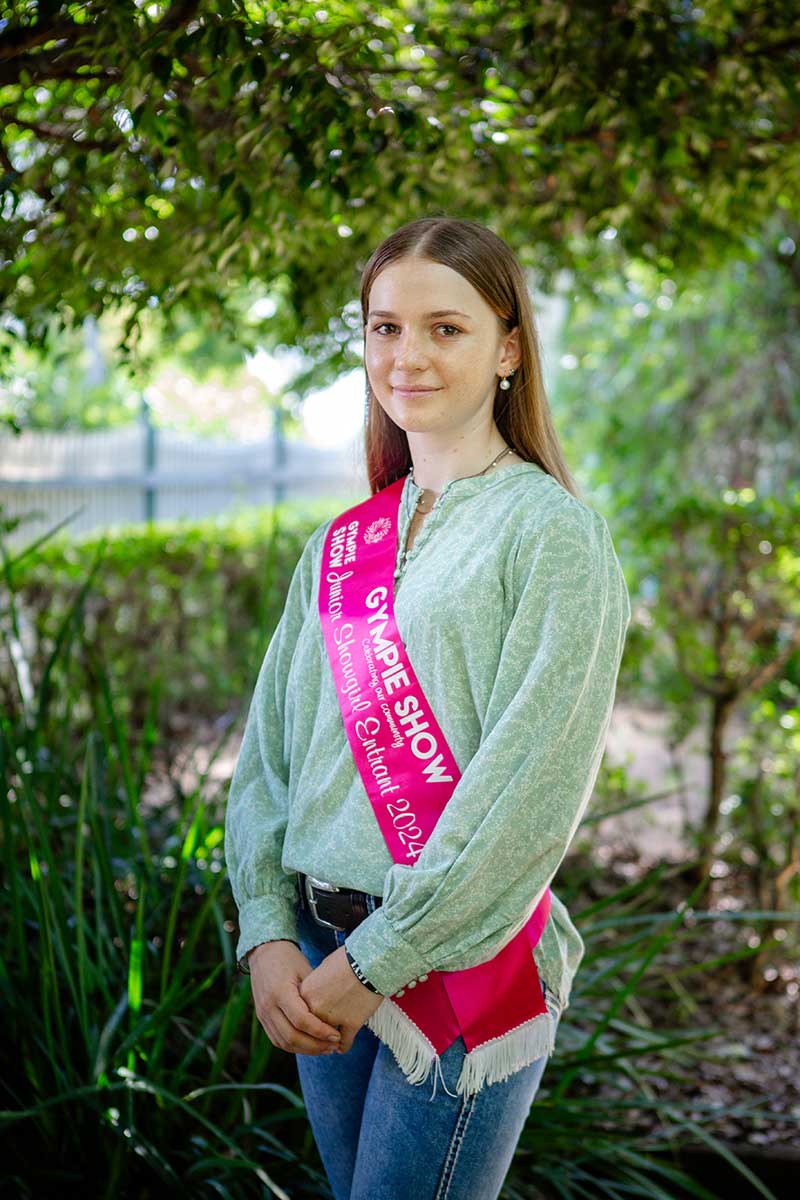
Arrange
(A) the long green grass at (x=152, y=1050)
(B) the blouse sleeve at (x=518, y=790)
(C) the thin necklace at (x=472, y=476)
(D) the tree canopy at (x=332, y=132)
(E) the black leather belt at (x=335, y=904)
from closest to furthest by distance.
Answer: (B) the blouse sleeve at (x=518, y=790), (E) the black leather belt at (x=335, y=904), (C) the thin necklace at (x=472, y=476), (D) the tree canopy at (x=332, y=132), (A) the long green grass at (x=152, y=1050)

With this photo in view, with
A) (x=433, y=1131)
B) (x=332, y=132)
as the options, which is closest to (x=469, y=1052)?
(x=433, y=1131)

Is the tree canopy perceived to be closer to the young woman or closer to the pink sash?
the young woman

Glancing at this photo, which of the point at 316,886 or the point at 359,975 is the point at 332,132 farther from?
the point at 359,975

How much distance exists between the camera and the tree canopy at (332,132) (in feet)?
6.48

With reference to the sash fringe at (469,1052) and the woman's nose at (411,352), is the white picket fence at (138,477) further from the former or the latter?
the sash fringe at (469,1052)

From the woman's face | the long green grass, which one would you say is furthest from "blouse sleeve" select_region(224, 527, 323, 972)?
the long green grass

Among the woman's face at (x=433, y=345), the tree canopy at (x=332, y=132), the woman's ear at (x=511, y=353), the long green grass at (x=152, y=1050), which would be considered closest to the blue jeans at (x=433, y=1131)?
the long green grass at (x=152, y=1050)

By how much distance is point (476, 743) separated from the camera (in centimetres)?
154

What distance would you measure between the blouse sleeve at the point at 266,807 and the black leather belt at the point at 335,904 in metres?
0.05

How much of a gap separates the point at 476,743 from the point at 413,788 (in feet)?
0.34

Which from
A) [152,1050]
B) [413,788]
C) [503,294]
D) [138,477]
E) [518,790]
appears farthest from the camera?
[138,477]

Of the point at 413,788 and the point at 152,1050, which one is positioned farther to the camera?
the point at 152,1050

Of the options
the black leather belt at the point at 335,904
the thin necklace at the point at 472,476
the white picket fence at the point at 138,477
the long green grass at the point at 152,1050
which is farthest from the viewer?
the white picket fence at the point at 138,477

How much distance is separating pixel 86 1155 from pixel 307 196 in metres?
2.01
